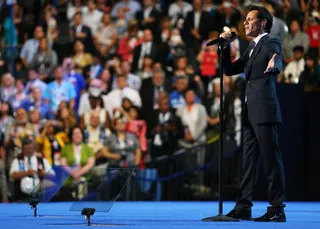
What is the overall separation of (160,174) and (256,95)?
6.96 metres

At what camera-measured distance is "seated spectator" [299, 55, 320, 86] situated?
1265 cm

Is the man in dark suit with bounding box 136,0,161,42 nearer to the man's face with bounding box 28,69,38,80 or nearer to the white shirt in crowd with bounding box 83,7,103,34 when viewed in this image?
the white shirt in crowd with bounding box 83,7,103,34

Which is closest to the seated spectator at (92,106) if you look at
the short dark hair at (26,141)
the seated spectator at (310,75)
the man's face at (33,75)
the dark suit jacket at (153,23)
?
the man's face at (33,75)

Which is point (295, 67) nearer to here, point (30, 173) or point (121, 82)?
point (121, 82)

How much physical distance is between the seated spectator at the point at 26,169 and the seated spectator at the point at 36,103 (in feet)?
8.70

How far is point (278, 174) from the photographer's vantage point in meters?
7.03

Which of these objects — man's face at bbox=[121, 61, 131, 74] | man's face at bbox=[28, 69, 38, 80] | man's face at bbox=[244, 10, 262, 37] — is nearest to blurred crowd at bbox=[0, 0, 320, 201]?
man's face at bbox=[28, 69, 38, 80]

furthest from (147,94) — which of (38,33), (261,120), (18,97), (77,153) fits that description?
(261,120)

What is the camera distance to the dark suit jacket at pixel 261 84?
7.04m

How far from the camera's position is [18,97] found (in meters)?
16.4

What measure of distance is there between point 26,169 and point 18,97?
3.91 meters

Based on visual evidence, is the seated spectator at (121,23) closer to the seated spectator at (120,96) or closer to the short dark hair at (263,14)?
the seated spectator at (120,96)

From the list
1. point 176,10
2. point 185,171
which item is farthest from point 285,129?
Answer: point 176,10

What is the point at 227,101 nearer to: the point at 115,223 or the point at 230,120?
the point at 230,120
